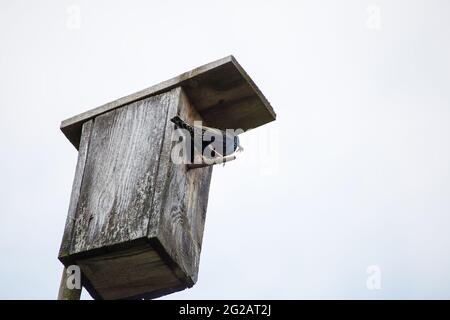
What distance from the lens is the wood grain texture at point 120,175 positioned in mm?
3775

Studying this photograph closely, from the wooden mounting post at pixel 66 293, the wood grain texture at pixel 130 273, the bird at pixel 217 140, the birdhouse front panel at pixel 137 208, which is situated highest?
the bird at pixel 217 140

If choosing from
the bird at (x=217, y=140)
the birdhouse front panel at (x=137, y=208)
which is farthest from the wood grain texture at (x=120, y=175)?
the bird at (x=217, y=140)

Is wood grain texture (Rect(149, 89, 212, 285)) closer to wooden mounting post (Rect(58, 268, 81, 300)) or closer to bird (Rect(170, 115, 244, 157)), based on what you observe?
bird (Rect(170, 115, 244, 157))

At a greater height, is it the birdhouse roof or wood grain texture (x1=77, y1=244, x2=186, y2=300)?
the birdhouse roof

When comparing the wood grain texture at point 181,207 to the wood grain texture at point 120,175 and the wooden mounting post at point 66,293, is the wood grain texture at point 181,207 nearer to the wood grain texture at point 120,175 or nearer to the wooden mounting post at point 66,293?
the wood grain texture at point 120,175

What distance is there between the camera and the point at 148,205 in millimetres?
3779

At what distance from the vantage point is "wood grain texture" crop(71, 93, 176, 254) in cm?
378

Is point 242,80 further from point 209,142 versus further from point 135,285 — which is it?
point 135,285

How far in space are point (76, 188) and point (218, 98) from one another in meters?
0.83

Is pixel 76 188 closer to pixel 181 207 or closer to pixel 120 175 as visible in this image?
pixel 120 175

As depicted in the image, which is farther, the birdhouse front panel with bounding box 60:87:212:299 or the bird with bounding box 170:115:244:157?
the bird with bounding box 170:115:244:157

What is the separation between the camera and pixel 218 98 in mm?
4457

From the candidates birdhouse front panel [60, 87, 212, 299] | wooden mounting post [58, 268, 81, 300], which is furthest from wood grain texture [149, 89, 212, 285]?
wooden mounting post [58, 268, 81, 300]
